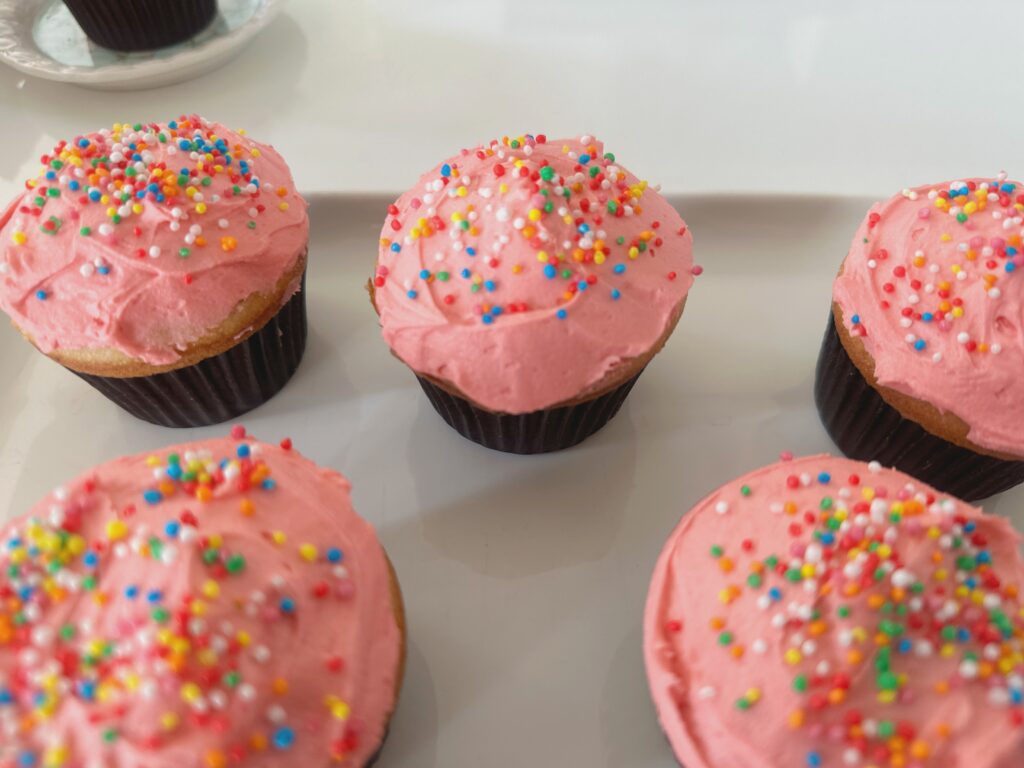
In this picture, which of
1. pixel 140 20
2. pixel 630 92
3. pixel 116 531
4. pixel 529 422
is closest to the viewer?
pixel 116 531

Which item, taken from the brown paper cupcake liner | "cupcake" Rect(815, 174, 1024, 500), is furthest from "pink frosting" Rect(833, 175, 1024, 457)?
the brown paper cupcake liner

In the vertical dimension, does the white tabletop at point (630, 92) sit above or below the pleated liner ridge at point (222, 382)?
above

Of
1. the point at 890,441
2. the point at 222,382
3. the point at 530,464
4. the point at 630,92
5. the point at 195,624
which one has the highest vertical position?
the point at 630,92

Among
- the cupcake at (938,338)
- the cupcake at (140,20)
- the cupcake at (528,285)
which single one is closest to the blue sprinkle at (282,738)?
the cupcake at (528,285)

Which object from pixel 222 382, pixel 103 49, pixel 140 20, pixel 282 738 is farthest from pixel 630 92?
pixel 282 738

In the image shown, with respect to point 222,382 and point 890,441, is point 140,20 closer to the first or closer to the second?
A: point 222,382

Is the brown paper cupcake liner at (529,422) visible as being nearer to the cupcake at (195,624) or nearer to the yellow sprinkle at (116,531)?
the cupcake at (195,624)

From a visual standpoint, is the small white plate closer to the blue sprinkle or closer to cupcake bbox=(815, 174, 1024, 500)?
cupcake bbox=(815, 174, 1024, 500)
